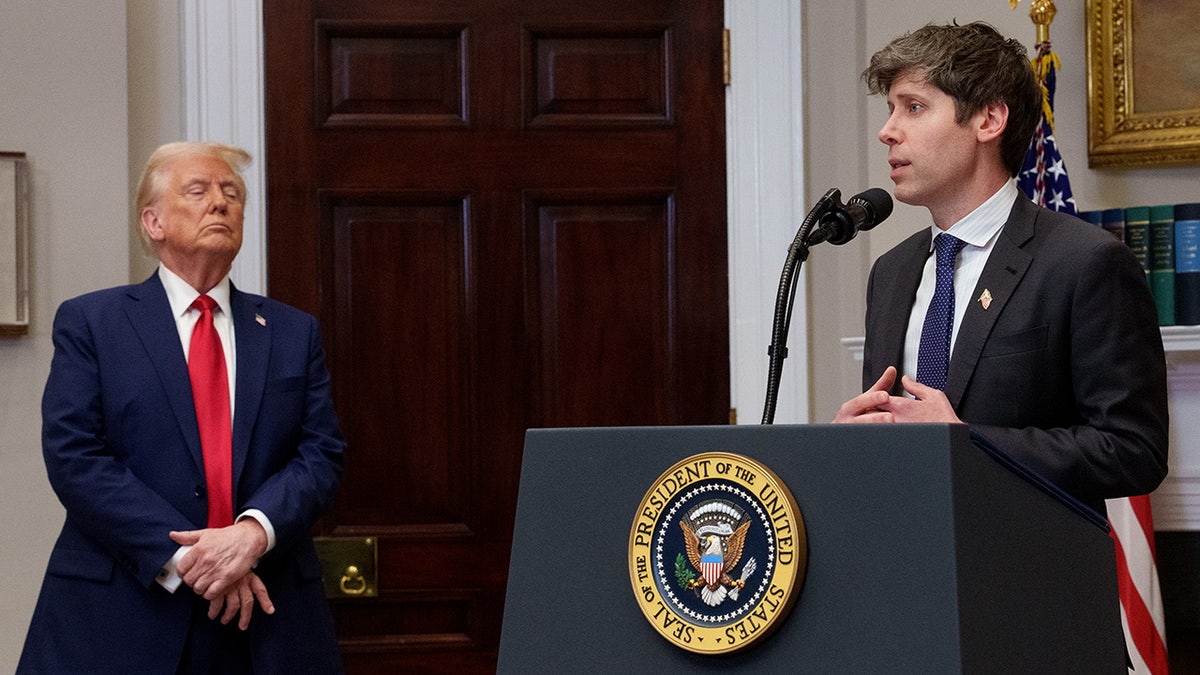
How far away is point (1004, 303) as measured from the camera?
1667mm

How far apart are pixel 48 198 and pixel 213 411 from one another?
1113 mm

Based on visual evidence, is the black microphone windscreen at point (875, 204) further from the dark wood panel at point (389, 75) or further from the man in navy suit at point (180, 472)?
the dark wood panel at point (389, 75)

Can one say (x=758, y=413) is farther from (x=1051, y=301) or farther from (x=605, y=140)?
(x=1051, y=301)

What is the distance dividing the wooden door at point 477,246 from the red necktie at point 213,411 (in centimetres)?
90

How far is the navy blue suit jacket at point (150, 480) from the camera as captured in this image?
2.38 metres

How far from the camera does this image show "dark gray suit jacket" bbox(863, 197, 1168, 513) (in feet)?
5.08

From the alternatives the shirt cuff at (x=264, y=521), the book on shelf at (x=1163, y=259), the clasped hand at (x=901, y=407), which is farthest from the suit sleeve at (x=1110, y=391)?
the book on shelf at (x=1163, y=259)

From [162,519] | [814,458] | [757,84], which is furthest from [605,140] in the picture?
[814,458]

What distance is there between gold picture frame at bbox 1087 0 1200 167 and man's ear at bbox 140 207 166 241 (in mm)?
2339

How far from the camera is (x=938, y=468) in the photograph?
100 centimetres

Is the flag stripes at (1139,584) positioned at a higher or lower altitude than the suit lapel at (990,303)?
lower

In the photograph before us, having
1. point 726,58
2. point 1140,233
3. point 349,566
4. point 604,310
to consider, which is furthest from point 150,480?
point 1140,233

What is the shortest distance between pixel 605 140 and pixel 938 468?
2676mm

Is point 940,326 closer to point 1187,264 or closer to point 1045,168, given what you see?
point 1045,168
